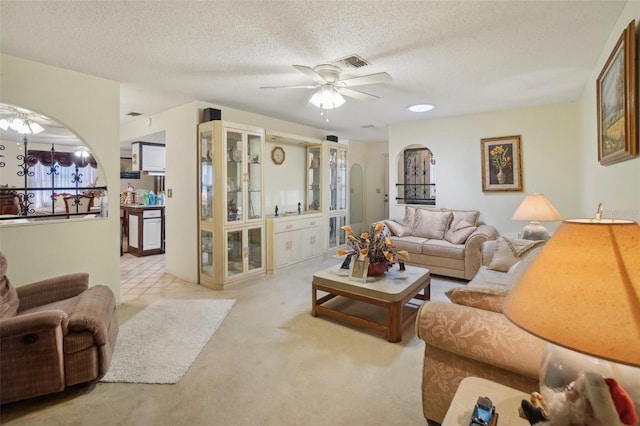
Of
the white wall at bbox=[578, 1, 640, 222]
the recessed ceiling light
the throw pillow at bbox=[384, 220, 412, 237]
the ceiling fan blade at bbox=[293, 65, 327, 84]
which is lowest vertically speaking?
the throw pillow at bbox=[384, 220, 412, 237]

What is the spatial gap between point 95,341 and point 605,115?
3.89 metres

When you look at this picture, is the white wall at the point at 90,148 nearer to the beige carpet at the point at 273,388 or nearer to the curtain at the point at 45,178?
the beige carpet at the point at 273,388

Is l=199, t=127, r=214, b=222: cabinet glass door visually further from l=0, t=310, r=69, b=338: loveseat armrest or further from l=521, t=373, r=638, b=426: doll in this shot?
l=521, t=373, r=638, b=426: doll

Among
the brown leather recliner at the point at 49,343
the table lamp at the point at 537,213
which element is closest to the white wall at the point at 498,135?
the table lamp at the point at 537,213

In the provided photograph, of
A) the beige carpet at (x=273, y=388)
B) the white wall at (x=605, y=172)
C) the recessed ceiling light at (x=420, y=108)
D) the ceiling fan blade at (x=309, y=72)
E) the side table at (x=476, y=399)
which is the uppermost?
the recessed ceiling light at (x=420, y=108)

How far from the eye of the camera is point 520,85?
3.36 metres

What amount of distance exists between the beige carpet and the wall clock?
113 inches

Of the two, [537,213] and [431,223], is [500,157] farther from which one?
[537,213]

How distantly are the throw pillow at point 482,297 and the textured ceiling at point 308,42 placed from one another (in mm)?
1681

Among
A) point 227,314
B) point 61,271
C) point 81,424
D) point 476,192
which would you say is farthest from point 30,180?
point 476,192

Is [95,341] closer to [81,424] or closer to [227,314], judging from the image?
[81,424]

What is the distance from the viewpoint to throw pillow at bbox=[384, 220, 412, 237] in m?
4.74

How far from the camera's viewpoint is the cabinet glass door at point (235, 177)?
4.06m

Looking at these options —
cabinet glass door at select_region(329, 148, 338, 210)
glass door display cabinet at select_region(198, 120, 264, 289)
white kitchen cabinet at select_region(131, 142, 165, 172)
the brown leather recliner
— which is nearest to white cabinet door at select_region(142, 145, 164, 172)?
white kitchen cabinet at select_region(131, 142, 165, 172)
